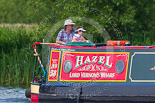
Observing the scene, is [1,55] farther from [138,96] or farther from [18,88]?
[138,96]

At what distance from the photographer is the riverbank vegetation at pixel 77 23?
15562 millimetres

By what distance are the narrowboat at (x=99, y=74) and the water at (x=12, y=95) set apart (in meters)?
1.21

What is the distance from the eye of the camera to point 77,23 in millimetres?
17547

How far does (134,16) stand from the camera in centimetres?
1852

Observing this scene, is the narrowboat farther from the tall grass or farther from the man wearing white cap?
the tall grass

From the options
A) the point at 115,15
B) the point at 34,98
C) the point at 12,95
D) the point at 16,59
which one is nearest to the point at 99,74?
the point at 34,98

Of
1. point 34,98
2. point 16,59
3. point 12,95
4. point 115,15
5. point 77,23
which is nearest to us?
point 34,98

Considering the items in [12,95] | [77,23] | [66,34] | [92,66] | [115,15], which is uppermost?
[115,15]

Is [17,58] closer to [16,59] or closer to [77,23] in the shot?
[16,59]

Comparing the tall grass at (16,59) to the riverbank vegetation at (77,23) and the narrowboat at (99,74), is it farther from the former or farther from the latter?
the narrowboat at (99,74)

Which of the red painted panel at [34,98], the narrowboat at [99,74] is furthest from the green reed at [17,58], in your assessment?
the narrowboat at [99,74]

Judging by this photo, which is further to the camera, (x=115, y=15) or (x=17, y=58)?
(x=115, y=15)

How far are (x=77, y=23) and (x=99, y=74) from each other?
6.38 m

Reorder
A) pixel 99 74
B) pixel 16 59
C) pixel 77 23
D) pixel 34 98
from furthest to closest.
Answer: pixel 77 23
pixel 16 59
pixel 34 98
pixel 99 74
